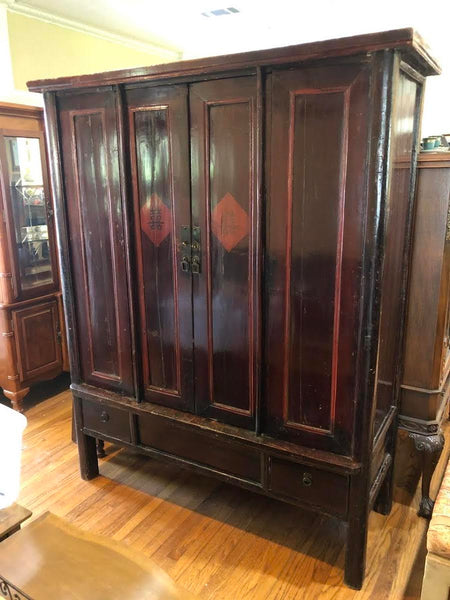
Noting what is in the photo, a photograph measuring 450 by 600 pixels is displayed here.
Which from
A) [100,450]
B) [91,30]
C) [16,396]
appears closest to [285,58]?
[100,450]

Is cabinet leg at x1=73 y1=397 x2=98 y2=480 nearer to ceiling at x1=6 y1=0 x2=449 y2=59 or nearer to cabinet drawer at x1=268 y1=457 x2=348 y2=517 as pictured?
cabinet drawer at x1=268 y1=457 x2=348 y2=517

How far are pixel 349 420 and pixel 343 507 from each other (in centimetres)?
34

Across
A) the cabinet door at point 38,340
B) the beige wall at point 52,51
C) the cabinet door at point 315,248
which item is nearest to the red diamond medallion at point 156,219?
the cabinet door at point 315,248

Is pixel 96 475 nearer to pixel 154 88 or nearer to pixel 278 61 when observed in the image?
pixel 154 88

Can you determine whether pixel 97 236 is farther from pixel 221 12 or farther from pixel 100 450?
pixel 221 12

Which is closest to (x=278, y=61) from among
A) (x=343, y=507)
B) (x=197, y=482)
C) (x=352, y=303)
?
(x=352, y=303)

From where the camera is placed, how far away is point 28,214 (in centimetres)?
304

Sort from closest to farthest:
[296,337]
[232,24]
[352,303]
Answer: [352,303], [296,337], [232,24]

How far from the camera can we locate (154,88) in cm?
179

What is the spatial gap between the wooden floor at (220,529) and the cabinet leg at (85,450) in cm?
5

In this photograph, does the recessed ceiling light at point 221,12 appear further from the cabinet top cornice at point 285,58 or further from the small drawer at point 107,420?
the small drawer at point 107,420

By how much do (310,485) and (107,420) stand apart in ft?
3.23

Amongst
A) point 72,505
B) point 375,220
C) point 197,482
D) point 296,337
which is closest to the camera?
point 375,220

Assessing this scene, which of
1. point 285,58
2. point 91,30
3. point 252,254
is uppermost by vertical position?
point 91,30
